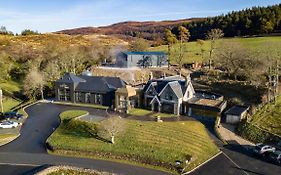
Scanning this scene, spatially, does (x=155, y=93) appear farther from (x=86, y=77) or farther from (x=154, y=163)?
(x=154, y=163)

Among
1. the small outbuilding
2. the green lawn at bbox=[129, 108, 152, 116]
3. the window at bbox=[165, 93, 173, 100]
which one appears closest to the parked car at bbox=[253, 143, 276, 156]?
the small outbuilding

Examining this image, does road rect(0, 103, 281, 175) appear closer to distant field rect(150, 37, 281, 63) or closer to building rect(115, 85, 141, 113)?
building rect(115, 85, 141, 113)

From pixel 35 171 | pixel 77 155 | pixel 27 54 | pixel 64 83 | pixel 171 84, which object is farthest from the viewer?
pixel 27 54

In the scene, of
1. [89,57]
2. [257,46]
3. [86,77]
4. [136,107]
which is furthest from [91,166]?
[257,46]

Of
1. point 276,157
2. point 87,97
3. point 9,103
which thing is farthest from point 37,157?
point 9,103

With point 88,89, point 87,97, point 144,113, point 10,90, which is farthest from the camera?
point 10,90

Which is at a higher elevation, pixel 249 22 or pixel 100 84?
pixel 249 22

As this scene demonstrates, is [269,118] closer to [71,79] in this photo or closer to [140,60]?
[71,79]
